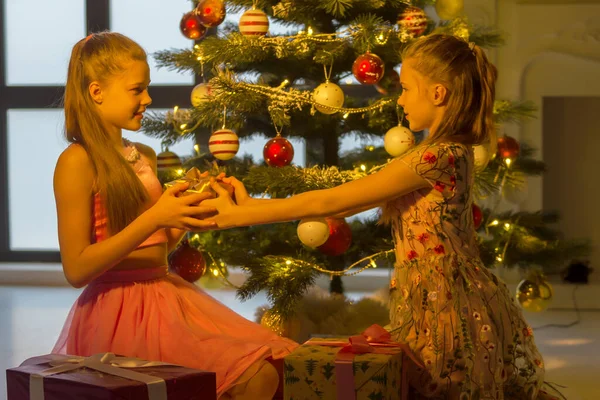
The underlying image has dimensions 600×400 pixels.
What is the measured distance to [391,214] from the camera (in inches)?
72.7

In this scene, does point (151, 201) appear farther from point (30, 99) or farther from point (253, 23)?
point (30, 99)

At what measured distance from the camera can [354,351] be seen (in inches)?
61.6

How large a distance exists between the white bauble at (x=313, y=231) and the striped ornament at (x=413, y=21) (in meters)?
0.65

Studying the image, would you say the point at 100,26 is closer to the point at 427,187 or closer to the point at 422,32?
the point at 422,32

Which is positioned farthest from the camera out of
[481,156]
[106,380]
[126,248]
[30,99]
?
[30,99]

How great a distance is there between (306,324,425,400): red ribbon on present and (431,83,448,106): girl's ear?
0.47m

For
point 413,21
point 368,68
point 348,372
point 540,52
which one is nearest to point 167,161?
point 368,68

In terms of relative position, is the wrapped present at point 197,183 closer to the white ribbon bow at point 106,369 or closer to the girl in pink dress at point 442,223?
the girl in pink dress at point 442,223

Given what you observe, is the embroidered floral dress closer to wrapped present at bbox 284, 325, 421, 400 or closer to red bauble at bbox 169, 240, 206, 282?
wrapped present at bbox 284, 325, 421, 400

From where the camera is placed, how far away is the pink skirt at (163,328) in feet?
5.36

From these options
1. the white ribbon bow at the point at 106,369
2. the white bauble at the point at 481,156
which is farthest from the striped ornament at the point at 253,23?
the white ribbon bow at the point at 106,369

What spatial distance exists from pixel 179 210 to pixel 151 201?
211 mm

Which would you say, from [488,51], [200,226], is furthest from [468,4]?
[200,226]

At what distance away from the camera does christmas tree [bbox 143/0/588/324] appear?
2.53 m
